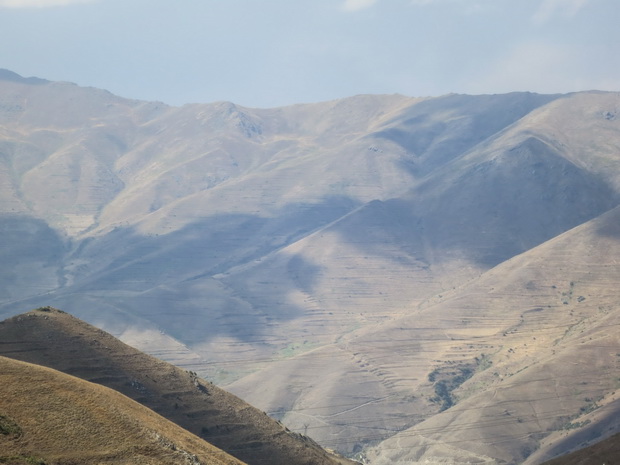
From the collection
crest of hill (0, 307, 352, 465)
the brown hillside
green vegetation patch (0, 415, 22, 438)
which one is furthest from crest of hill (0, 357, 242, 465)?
the brown hillside

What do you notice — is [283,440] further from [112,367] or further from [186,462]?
[186,462]

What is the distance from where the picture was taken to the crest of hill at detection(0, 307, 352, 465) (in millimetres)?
83812

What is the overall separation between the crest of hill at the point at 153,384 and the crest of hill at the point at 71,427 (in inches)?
903

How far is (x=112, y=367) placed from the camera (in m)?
86.6

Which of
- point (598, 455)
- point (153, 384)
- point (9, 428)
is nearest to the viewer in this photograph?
point (9, 428)

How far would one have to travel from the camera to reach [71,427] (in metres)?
53.8

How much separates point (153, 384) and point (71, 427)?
1336 inches

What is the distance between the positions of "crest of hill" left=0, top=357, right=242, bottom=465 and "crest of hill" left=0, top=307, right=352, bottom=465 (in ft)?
75.2

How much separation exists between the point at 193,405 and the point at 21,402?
34316 millimetres

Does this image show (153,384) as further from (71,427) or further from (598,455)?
(598,455)

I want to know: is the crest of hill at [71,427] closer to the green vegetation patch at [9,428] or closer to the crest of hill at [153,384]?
the green vegetation patch at [9,428]

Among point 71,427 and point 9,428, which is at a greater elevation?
point 9,428

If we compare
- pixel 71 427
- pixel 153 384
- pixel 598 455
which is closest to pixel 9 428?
pixel 71 427

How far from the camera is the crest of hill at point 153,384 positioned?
83812 mm
